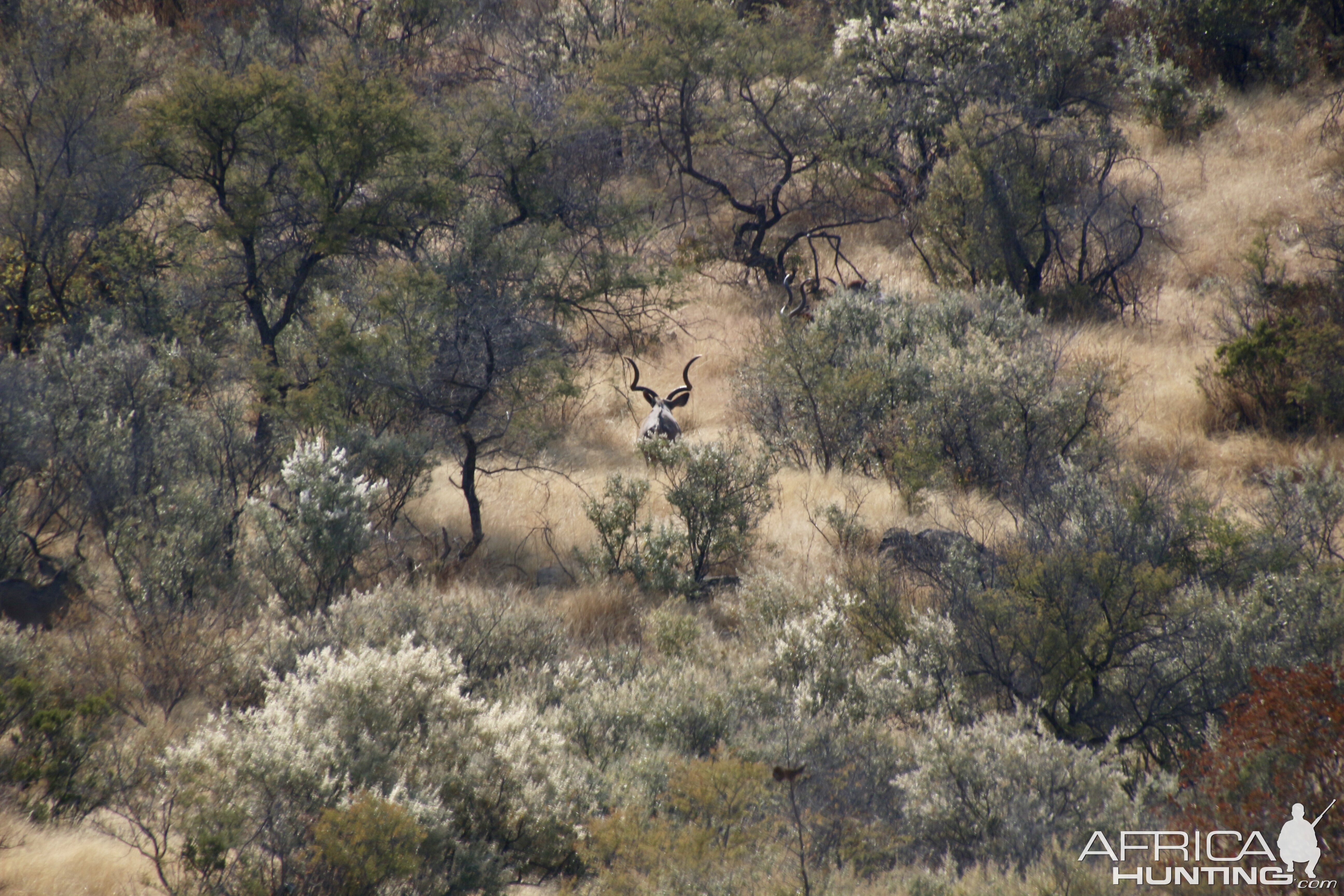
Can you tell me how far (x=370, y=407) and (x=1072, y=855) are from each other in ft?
26.5

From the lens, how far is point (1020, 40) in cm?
2031

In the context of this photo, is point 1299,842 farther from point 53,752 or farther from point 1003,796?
point 53,752

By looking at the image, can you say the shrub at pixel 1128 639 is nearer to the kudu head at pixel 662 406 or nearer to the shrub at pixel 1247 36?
the kudu head at pixel 662 406

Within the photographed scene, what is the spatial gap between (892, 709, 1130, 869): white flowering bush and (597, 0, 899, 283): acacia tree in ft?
51.5

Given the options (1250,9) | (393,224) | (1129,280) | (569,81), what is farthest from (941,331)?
(1250,9)

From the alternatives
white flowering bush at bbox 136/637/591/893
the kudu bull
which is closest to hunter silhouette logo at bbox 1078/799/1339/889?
white flowering bush at bbox 136/637/591/893

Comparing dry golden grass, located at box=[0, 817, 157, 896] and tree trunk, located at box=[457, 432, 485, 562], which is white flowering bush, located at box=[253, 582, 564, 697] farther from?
tree trunk, located at box=[457, 432, 485, 562]

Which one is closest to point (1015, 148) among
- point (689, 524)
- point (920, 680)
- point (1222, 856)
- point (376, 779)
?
point (689, 524)

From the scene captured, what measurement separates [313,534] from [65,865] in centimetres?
350

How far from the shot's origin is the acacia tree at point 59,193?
1140 cm

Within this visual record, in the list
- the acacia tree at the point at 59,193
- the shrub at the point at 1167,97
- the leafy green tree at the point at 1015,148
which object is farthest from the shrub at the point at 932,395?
the shrub at the point at 1167,97

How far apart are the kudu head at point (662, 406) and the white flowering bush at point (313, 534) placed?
14.7 ft

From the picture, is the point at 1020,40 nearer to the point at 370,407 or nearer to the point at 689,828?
the point at 370,407

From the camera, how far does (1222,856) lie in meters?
3.58
